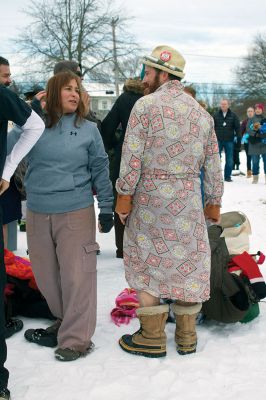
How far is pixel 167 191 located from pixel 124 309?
1.24m

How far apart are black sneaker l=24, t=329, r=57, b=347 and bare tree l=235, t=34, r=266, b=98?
48799 millimetres

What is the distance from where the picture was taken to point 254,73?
166 feet

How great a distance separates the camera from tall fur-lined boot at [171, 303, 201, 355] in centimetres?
314

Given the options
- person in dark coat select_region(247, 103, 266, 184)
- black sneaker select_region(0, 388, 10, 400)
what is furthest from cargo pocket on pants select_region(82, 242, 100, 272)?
person in dark coat select_region(247, 103, 266, 184)

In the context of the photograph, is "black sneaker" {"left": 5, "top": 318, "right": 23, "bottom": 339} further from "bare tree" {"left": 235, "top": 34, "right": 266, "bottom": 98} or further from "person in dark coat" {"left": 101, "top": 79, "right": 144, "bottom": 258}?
"bare tree" {"left": 235, "top": 34, "right": 266, "bottom": 98}

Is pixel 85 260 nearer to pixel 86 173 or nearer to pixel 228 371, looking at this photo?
pixel 86 173

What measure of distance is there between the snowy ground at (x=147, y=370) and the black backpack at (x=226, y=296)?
0.15 metres

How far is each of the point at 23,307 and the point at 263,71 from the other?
50437 millimetres

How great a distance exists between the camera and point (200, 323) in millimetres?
3643

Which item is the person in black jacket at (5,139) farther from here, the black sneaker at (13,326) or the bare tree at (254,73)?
the bare tree at (254,73)

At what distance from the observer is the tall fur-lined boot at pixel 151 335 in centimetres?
311

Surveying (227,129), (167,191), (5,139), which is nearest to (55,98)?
(5,139)

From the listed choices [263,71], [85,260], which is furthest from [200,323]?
[263,71]

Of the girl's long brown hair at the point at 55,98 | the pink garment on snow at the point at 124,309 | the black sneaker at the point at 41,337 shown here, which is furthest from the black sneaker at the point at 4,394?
the girl's long brown hair at the point at 55,98
